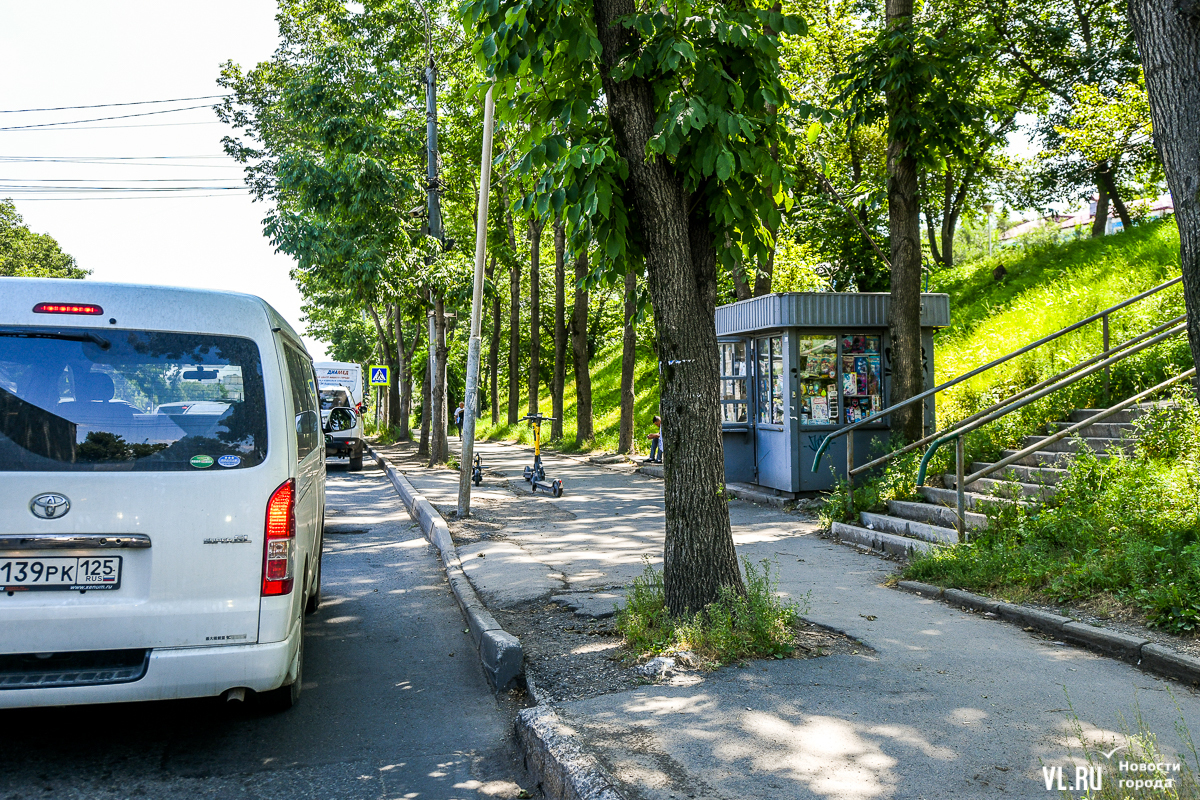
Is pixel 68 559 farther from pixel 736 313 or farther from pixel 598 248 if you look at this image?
pixel 736 313

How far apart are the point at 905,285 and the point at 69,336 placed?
10.1 meters

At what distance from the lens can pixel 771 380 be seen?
13.4m

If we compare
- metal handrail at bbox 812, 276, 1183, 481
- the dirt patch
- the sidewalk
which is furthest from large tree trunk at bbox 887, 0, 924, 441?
the dirt patch

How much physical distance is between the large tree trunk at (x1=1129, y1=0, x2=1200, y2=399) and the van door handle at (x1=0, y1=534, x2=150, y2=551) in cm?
425

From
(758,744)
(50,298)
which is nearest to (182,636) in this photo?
(50,298)

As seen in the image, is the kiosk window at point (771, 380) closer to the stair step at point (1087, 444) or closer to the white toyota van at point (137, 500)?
the stair step at point (1087, 444)

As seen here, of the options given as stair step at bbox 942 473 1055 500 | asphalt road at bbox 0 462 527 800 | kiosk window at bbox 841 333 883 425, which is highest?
kiosk window at bbox 841 333 883 425

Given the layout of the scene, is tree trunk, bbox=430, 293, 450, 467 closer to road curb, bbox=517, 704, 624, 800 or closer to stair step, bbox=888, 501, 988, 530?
stair step, bbox=888, 501, 988, 530

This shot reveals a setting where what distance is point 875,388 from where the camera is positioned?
13.0 metres

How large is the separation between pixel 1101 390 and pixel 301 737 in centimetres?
952

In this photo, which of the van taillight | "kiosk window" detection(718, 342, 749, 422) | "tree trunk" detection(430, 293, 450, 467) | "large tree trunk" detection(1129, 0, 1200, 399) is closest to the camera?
"large tree trunk" detection(1129, 0, 1200, 399)

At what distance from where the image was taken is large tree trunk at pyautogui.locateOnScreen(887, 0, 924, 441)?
1169 cm

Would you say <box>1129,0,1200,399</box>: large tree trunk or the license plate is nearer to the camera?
<box>1129,0,1200,399</box>: large tree trunk

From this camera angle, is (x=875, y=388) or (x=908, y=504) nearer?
(x=908, y=504)
